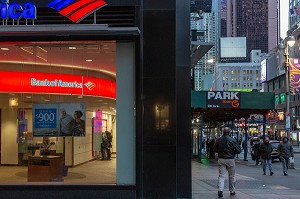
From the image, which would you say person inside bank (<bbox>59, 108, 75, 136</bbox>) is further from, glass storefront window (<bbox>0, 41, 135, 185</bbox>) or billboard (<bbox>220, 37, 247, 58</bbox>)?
billboard (<bbox>220, 37, 247, 58</bbox>)

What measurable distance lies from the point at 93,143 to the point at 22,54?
9.36ft

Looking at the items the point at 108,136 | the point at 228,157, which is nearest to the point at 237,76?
the point at 228,157

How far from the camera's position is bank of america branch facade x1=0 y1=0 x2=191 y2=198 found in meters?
10.6

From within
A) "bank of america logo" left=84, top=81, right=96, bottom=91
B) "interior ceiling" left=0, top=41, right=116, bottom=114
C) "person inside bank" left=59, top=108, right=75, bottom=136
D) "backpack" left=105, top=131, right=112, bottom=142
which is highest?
"interior ceiling" left=0, top=41, right=116, bottom=114

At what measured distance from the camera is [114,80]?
11.1m

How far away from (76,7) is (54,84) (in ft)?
7.23

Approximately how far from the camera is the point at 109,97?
11508 mm

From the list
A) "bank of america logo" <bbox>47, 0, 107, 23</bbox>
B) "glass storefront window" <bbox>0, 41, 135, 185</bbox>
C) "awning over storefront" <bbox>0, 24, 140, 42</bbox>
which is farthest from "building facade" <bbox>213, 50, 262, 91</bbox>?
"bank of america logo" <bbox>47, 0, 107, 23</bbox>

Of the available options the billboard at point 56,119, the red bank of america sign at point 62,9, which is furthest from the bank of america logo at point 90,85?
the red bank of america sign at point 62,9

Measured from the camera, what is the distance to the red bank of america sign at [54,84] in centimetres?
1147

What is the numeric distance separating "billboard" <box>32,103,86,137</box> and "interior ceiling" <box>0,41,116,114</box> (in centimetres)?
19

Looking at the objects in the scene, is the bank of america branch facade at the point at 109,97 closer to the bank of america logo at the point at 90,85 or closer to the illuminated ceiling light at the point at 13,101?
the bank of america logo at the point at 90,85

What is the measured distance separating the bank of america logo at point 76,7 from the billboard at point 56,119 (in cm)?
226

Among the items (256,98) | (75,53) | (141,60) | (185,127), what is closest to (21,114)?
(75,53)
